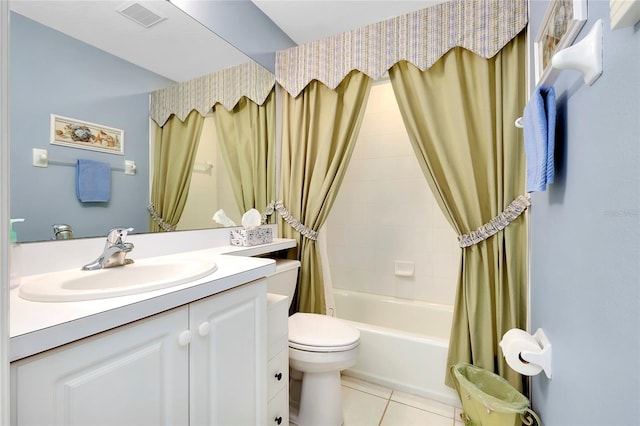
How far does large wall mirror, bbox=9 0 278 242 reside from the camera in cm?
94

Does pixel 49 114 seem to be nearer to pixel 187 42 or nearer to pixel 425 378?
pixel 187 42

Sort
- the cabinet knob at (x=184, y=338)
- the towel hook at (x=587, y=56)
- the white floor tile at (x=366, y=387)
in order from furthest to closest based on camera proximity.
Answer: the white floor tile at (x=366, y=387)
the cabinet knob at (x=184, y=338)
the towel hook at (x=587, y=56)

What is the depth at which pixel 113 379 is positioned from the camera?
26.4 inches

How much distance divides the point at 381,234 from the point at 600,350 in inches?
79.1

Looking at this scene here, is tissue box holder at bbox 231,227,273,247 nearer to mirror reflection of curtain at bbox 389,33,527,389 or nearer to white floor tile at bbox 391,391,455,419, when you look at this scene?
mirror reflection of curtain at bbox 389,33,527,389

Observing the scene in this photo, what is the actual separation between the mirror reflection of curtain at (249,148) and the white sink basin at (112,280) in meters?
→ 0.74

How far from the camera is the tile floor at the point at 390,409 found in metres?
1.55

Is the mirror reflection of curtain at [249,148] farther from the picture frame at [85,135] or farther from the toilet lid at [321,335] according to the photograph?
the toilet lid at [321,335]

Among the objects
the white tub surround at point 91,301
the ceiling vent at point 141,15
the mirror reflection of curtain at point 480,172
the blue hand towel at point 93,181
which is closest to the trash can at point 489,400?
the mirror reflection of curtain at point 480,172

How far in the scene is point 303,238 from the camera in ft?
6.61

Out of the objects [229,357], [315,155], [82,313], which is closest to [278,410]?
[229,357]

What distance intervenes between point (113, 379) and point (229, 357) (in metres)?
0.37

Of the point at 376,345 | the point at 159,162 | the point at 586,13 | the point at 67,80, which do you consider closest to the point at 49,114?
the point at 67,80

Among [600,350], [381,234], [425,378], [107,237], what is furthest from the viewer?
[381,234]
